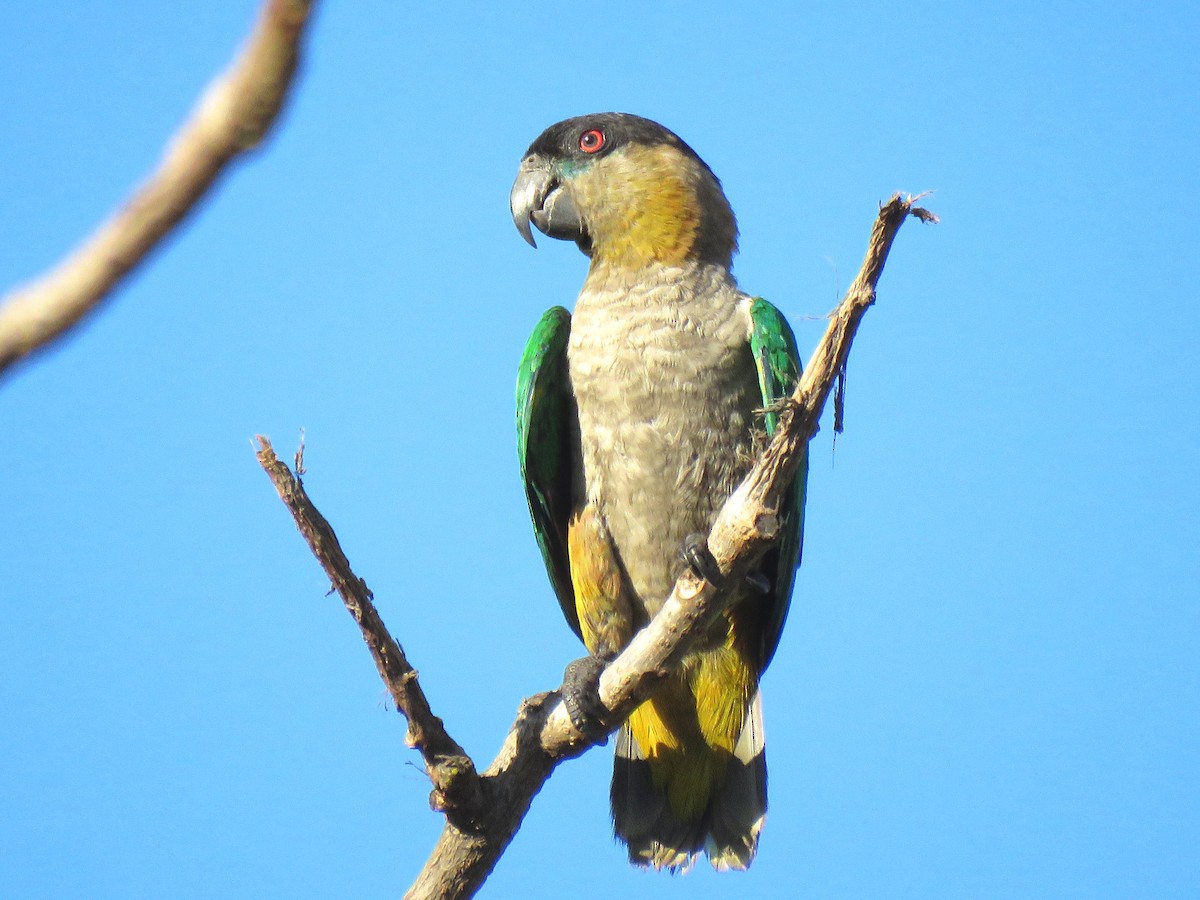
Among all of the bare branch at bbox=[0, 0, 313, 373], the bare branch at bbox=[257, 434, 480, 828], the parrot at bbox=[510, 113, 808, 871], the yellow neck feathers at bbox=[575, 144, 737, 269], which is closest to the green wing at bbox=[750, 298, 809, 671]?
the parrot at bbox=[510, 113, 808, 871]

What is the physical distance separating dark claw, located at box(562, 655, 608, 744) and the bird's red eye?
2934 mm

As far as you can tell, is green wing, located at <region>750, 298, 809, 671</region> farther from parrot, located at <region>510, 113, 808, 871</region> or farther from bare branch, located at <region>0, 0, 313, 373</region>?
bare branch, located at <region>0, 0, 313, 373</region>

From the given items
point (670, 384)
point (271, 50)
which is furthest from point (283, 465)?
point (271, 50)

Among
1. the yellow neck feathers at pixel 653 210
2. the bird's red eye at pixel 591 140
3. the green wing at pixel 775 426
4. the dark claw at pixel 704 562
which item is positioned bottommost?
the dark claw at pixel 704 562

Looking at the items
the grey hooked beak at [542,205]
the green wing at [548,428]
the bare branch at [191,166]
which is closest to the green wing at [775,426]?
the green wing at [548,428]

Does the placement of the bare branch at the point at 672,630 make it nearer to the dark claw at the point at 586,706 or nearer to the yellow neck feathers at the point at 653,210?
the dark claw at the point at 586,706

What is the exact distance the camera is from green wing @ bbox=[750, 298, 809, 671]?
17.9 feet

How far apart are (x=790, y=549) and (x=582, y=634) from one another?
1246 mm

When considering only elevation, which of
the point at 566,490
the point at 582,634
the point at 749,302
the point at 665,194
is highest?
the point at 665,194

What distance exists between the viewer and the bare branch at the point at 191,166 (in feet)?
3.84

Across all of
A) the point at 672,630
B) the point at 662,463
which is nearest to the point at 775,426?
the point at 662,463

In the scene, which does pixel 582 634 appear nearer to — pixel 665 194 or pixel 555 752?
pixel 555 752

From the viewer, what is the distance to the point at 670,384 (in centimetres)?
564

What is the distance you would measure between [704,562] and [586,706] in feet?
3.04
